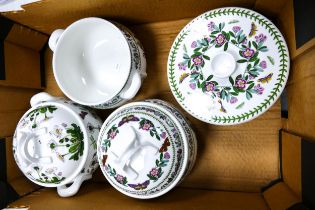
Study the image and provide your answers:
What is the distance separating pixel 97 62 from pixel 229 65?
373mm

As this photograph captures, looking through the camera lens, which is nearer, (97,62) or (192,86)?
(192,86)

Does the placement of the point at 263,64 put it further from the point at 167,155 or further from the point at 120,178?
the point at 120,178

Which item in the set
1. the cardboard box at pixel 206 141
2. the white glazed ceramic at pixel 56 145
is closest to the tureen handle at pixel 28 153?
the white glazed ceramic at pixel 56 145

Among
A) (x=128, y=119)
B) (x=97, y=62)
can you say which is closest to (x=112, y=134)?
(x=128, y=119)

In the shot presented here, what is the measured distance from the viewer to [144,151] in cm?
61

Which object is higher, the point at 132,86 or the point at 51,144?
the point at 132,86

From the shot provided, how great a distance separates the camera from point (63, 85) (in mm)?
729

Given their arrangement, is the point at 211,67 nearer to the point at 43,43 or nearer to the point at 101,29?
the point at 101,29

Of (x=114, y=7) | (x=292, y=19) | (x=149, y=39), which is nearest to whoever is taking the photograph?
(x=292, y=19)

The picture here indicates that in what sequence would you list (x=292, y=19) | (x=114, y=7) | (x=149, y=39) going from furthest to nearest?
1. (x=149, y=39)
2. (x=114, y=7)
3. (x=292, y=19)

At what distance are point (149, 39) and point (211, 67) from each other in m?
0.25

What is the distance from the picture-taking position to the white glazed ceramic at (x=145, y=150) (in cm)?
61

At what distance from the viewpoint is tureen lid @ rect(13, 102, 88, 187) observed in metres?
0.67

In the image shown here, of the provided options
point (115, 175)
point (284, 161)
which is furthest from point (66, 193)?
point (284, 161)
